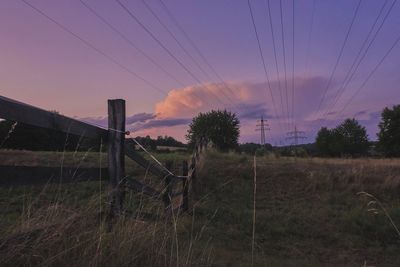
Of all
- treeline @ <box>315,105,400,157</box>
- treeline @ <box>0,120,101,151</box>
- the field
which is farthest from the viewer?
treeline @ <box>315,105,400,157</box>

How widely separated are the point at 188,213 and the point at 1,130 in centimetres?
546

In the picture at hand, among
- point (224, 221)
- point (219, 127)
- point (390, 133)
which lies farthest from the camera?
point (390, 133)

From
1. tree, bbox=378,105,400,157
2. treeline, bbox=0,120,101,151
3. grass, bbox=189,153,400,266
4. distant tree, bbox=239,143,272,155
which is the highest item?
tree, bbox=378,105,400,157

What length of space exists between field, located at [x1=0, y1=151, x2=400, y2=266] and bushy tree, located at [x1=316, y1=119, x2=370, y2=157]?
106m

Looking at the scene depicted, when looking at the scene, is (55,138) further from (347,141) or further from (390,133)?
(347,141)

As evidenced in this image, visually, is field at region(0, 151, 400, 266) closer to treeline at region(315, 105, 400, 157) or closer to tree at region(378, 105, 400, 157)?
tree at region(378, 105, 400, 157)

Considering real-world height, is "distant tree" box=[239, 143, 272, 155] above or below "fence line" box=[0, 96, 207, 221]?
above

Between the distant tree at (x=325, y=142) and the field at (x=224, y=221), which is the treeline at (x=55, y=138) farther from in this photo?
the distant tree at (x=325, y=142)

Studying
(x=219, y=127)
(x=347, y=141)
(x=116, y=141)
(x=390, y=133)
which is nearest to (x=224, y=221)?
(x=116, y=141)

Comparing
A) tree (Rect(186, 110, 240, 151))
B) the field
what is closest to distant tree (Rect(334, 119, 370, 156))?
tree (Rect(186, 110, 240, 151))

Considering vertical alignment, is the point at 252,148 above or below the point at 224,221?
above

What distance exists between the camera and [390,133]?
101m

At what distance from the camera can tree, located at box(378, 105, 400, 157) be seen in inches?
3903

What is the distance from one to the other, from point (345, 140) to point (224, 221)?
118 m
